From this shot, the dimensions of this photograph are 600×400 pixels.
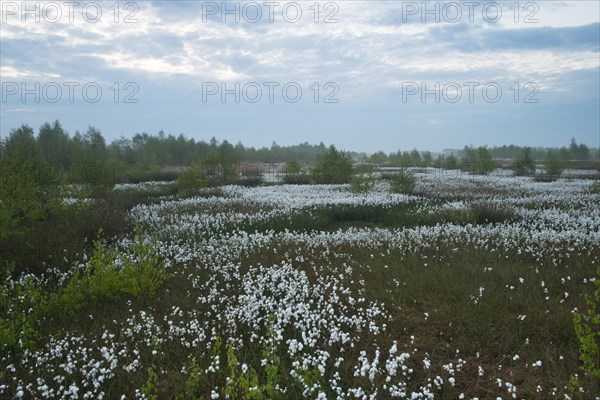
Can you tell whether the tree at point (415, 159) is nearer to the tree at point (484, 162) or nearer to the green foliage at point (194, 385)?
the tree at point (484, 162)

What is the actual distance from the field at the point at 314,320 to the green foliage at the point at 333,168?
19539 millimetres

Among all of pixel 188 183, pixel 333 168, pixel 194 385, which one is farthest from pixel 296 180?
pixel 194 385

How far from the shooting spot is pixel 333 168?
29531mm

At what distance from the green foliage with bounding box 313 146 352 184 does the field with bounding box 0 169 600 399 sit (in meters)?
19.5

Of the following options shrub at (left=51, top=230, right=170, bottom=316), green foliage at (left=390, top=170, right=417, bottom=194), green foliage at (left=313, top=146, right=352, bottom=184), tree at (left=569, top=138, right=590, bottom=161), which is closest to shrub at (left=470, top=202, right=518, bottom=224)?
green foliage at (left=390, top=170, right=417, bottom=194)

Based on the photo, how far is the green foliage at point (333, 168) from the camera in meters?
29.5

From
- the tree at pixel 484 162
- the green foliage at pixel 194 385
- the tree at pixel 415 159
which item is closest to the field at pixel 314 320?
the green foliage at pixel 194 385

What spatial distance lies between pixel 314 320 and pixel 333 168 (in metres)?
24.5

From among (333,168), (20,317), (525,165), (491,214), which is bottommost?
(20,317)

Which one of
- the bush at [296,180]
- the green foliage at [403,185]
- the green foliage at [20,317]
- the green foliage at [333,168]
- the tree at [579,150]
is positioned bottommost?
the green foliage at [20,317]

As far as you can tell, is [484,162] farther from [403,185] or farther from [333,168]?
[403,185]

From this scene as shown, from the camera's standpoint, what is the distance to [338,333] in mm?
5230

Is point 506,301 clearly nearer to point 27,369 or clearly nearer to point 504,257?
point 504,257

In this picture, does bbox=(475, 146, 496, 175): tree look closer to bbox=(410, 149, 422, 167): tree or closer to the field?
bbox=(410, 149, 422, 167): tree
